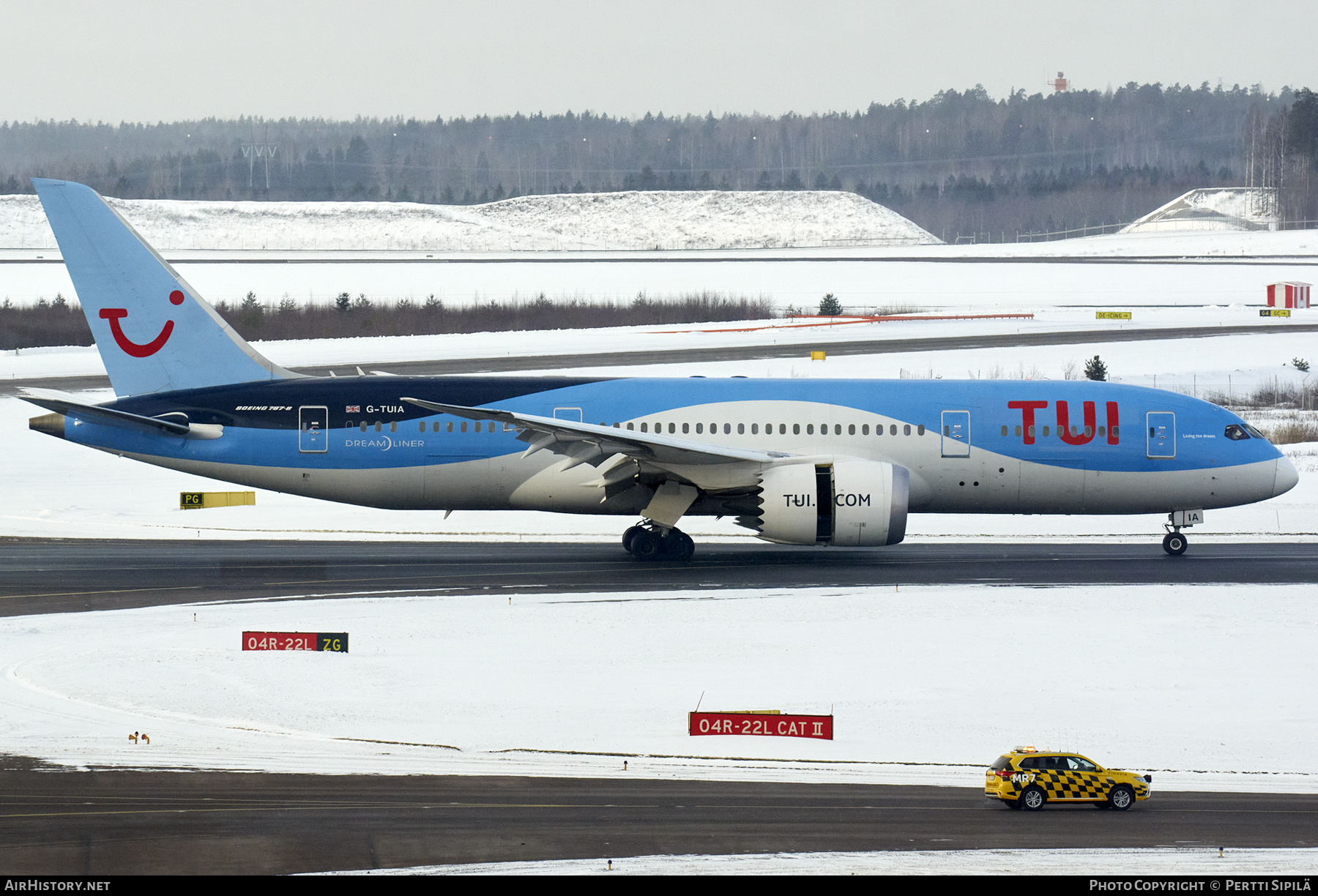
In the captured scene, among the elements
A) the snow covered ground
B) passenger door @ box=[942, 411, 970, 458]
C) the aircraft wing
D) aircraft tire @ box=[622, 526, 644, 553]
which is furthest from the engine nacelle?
the snow covered ground

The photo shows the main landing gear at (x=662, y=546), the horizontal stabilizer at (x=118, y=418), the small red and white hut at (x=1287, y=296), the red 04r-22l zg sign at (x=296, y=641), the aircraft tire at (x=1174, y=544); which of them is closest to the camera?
the red 04r-22l zg sign at (x=296, y=641)

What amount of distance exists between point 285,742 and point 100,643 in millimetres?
6638

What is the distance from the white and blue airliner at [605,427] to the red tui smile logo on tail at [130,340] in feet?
0.13

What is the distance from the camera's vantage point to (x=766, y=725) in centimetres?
1692

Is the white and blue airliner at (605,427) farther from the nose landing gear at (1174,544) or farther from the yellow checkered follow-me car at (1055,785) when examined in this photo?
the yellow checkered follow-me car at (1055,785)

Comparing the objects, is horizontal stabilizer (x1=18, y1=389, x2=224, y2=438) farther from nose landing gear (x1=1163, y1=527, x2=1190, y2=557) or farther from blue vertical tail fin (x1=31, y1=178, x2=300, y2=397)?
nose landing gear (x1=1163, y1=527, x2=1190, y2=557)

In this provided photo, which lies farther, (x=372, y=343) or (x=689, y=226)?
(x=689, y=226)

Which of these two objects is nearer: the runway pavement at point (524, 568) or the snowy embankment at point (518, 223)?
the runway pavement at point (524, 568)

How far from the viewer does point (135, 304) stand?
31.1 metres

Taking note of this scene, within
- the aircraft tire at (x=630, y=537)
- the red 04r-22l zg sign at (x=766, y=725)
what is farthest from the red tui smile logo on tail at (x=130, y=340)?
the red 04r-22l zg sign at (x=766, y=725)

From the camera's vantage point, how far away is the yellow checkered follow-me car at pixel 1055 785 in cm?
1430

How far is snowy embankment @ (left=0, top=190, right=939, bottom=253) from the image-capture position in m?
163

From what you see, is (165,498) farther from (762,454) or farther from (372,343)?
(372,343)
